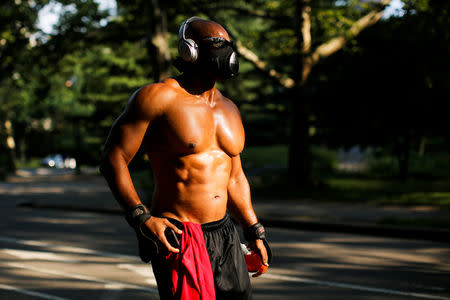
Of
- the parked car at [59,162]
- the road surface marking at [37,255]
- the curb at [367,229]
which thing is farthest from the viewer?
the parked car at [59,162]

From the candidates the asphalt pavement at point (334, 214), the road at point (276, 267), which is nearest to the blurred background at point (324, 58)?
the asphalt pavement at point (334, 214)

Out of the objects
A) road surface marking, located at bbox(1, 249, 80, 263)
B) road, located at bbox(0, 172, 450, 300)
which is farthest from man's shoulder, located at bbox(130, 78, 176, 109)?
road surface marking, located at bbox(1, 249, 80, 263)

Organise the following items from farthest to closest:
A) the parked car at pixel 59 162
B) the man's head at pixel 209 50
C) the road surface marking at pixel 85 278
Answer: the parked car at pixel 59 162, the road surface marking at pixel 85 278, the man's head at pixel 209 50

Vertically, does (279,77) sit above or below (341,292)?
above

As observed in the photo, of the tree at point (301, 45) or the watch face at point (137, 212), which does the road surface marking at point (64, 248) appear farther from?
the tree at point (301, 45)

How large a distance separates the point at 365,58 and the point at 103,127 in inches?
889

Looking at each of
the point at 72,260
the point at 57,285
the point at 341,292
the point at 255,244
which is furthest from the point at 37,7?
the point at 255,244

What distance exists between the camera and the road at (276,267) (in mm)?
6117

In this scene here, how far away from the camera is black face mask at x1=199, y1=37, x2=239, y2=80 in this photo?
267cm

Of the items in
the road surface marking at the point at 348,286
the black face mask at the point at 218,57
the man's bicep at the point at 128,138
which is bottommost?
the road surface marking at the point at 348,286

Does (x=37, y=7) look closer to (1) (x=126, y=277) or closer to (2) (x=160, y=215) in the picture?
(1) (x=126, y=277)

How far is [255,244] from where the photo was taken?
119 inches

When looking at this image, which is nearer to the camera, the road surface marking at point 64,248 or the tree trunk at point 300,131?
the road surface marking at point 64,248

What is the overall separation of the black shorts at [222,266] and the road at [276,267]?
3.25 meters
